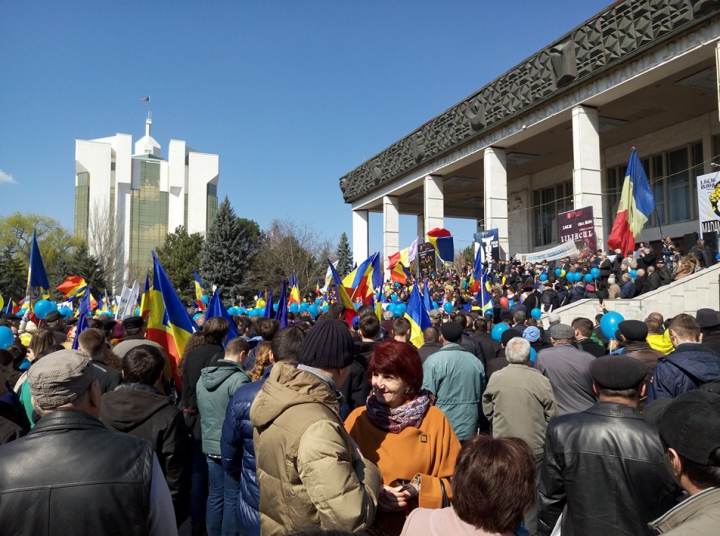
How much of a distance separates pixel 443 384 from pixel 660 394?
192 centimetres

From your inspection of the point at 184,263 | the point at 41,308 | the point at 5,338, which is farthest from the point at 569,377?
the point at 184,263

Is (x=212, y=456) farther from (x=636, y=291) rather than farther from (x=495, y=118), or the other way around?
(x=495, y=118)

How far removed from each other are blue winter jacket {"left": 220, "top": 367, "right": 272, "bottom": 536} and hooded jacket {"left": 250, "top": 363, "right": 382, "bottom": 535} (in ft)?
2.69

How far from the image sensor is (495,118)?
2616cm

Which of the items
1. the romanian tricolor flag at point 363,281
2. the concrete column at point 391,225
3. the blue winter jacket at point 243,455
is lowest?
the blue winter jacket at point 243,455

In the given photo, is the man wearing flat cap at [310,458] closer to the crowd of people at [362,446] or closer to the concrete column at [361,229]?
the crowd of people at [362,446]

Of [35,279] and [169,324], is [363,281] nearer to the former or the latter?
[169,324]

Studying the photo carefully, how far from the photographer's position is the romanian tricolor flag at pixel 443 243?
89.6ft

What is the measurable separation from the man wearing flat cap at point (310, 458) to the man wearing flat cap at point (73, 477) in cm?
43

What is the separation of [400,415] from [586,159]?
21879 millimetres

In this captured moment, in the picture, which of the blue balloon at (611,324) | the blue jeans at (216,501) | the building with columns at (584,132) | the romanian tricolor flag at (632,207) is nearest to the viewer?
the blue jeans at (216,501)

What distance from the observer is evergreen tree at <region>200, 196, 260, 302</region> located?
39.8 m

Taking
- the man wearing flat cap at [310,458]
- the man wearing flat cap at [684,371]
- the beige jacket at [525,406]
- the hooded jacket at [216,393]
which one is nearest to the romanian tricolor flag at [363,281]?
the hooded jacket at [216,393]

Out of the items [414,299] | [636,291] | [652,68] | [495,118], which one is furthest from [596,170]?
[414,299]
